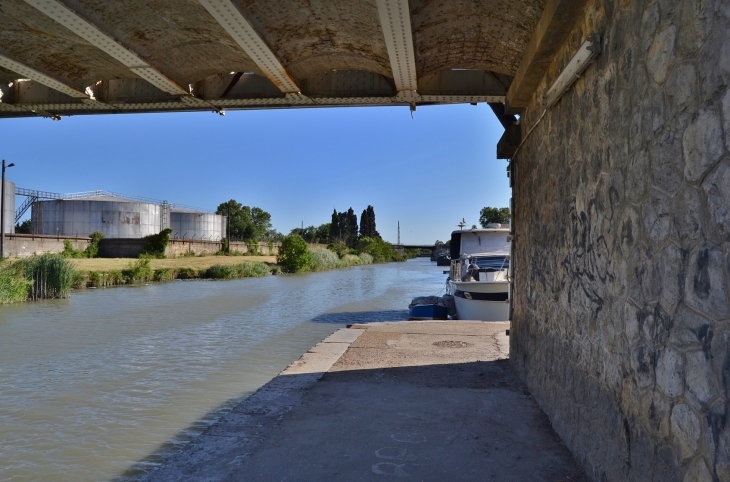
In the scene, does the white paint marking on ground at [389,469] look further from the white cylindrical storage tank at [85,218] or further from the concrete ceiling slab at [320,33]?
the white cylindrical storage tank at [85,218]

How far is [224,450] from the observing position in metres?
4.29

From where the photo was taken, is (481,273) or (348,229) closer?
(481,273)

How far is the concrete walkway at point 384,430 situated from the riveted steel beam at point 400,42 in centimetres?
342

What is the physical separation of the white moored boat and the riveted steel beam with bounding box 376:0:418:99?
25.1 feet

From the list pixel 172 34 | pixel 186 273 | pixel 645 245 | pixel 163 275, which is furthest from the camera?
pixel 186 273

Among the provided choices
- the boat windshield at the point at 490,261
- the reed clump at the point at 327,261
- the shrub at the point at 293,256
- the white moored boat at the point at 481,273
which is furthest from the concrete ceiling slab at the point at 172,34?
the reed clump at the point at 327,261

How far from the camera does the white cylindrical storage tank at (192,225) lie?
245 feet

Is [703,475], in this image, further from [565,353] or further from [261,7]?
[261,7]

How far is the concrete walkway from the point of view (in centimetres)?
388

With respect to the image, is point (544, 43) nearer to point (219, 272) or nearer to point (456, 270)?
point (456, 270)

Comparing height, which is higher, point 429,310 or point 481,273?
point 481,273

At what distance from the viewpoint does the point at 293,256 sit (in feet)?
171

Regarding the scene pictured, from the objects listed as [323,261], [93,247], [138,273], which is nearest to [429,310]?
[138,273]

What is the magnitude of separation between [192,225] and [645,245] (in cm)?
7668
